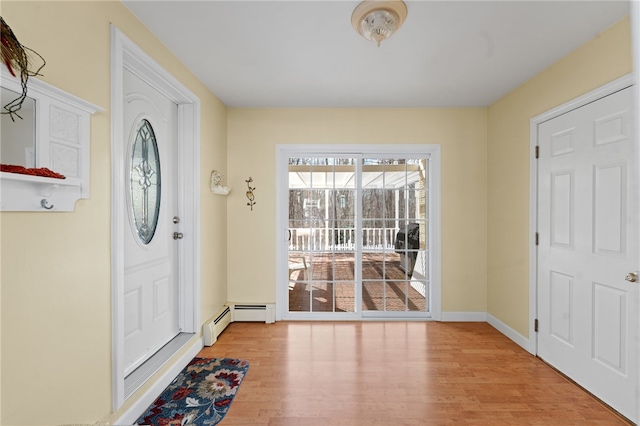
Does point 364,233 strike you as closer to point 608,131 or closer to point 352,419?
point 352,419

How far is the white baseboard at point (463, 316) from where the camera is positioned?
3402 mm

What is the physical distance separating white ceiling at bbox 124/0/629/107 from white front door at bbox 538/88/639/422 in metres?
0.60

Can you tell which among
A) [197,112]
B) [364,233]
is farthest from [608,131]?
[197,112]

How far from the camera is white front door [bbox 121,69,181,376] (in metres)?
2.04

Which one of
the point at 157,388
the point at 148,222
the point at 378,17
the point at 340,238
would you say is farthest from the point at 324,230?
the point at 378,17

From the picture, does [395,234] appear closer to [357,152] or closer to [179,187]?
[357,152]

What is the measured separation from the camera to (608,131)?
1969 millimetres

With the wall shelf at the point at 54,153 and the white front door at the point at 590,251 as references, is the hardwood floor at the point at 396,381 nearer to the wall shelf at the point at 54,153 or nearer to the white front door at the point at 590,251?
the white front door at the point at 590,251

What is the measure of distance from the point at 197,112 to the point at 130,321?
180 centimetres

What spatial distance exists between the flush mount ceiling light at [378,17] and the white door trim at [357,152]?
164 cm

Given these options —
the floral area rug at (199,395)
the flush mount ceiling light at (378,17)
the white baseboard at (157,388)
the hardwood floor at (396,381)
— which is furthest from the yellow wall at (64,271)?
the flush mount ceiling light at (378,17)

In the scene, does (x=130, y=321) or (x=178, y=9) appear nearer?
(x=178, y=9)

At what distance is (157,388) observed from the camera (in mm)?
2039

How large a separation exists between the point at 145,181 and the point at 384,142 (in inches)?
97.9
